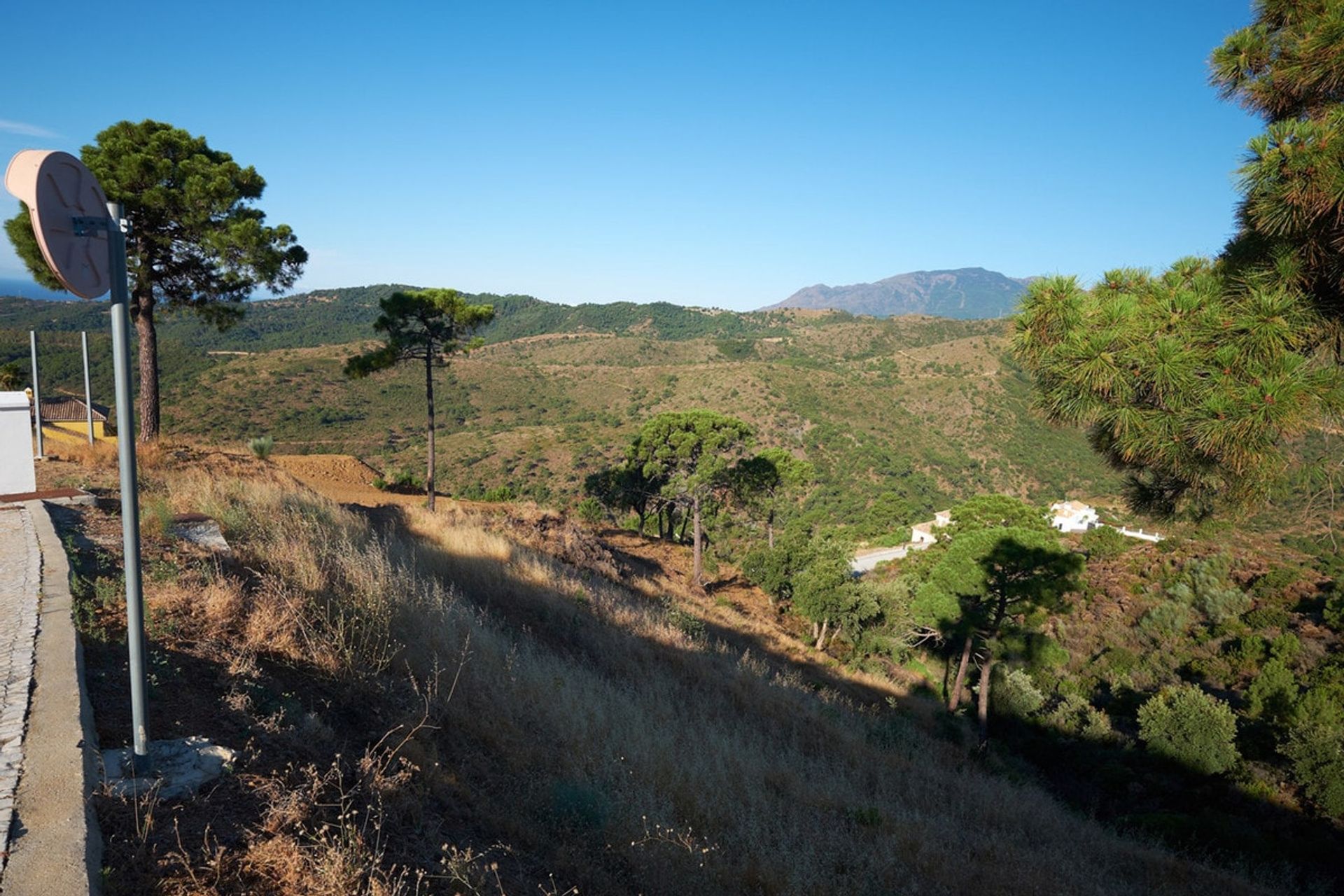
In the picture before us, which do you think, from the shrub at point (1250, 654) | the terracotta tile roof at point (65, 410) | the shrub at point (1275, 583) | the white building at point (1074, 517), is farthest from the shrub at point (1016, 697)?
the terracotta tile roof at point (65, 410)

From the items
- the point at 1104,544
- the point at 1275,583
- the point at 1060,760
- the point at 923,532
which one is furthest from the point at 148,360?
the point at 923,532

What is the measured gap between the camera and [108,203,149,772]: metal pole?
262 centimetres

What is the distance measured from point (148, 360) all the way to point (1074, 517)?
153 feet

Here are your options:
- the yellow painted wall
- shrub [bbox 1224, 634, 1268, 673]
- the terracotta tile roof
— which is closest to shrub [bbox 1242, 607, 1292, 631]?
shrub [bbox 1224, 634, 1268, 673]

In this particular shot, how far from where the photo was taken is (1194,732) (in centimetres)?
1281

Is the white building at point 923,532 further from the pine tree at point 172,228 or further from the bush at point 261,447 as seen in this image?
the pine tree at point 172,228

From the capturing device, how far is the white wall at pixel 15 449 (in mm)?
8164

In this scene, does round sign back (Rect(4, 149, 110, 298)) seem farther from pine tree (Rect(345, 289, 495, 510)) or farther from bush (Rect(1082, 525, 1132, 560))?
bush (Rect(1082, 525, 1132, 560))

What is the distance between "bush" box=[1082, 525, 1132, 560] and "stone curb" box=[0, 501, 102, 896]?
109ft

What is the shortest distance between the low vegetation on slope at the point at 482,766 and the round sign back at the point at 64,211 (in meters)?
2.01

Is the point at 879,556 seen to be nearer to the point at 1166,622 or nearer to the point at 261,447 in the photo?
the point at 1166,622

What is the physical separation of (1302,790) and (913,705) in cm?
653

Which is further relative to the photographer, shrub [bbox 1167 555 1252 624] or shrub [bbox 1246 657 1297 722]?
shrub [bbox 1167 555 1252 624]

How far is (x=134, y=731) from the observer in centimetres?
278
